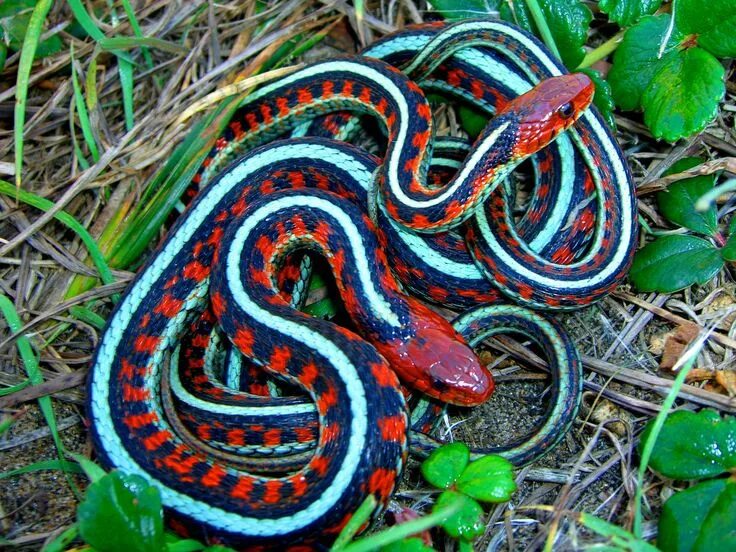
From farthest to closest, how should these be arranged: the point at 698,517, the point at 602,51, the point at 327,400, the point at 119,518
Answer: the point at 602,51 → the point at 327,400 → the point at 698,517 → the point at 119,518

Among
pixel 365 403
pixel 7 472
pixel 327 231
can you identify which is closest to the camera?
pixel 365 403

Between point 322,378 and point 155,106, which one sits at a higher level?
point 155,106

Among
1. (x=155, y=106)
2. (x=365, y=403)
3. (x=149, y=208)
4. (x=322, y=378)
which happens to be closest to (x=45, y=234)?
(x=149, y=208)

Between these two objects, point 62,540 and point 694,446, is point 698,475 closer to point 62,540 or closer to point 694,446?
point 694,446

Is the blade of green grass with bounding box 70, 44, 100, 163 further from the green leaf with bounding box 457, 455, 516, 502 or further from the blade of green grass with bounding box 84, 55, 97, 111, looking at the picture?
the green leaf with bounding box 457, 455, 516, 502

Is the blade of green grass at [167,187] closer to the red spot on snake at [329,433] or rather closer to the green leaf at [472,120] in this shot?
the green leaf at [472,120]

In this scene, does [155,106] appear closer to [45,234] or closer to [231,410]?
[45,234]

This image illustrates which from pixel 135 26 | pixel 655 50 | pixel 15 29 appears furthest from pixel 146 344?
pixel 655 50
